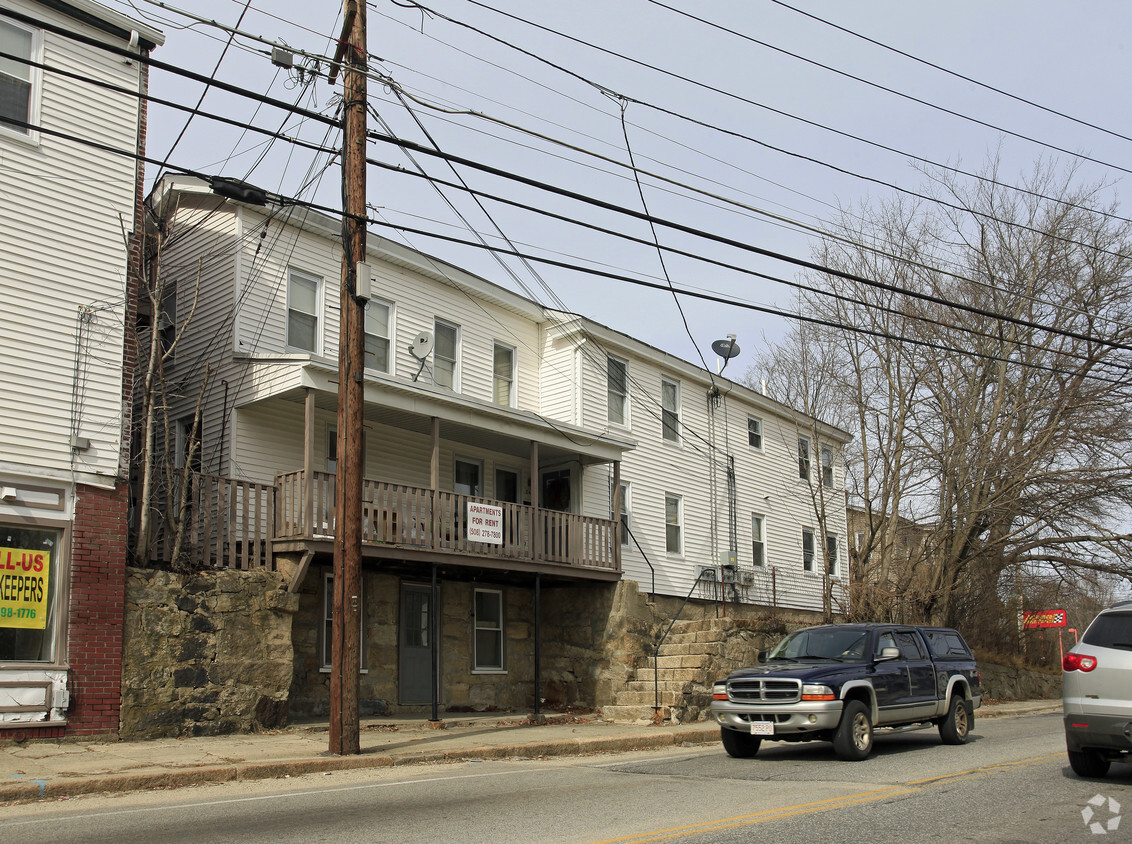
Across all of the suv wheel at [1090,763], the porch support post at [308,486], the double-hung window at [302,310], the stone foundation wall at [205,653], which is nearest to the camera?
the suv wheel at [1090,763]

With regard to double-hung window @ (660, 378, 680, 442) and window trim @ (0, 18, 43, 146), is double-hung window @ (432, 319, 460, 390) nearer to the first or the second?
double-hung window @ (660, 378, 680, 442)

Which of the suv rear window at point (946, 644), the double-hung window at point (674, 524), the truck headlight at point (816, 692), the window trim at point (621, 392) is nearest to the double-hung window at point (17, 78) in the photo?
the truck headlight at point (816, 692)

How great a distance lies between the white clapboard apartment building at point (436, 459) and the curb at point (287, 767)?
10.8 ft

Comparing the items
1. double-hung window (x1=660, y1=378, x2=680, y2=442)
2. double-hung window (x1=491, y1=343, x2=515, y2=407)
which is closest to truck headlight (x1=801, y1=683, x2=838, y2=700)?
double-hung window (x1=491, y1=343, x2=515, y2=407)

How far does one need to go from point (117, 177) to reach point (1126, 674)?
1422cm

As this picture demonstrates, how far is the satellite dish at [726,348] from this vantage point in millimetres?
28438

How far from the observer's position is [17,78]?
13.9m

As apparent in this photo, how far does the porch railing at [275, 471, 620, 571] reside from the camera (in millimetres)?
15977

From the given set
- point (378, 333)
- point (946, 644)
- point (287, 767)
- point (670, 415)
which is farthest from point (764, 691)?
point (670, 415)

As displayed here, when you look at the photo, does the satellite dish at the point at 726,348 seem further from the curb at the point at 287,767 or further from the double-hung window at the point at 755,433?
the curb at the point at 287,767

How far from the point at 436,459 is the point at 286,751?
6.68 metres

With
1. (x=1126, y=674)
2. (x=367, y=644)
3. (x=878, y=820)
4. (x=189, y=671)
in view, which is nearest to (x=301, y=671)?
(x=367, y=644)

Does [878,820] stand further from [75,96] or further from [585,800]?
[75,96]

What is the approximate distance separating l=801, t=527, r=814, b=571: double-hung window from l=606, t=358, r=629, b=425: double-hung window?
9131 mm
